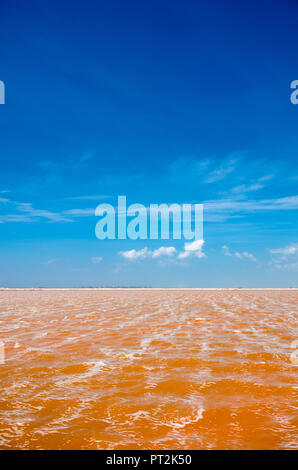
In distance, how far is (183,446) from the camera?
12.8 feet

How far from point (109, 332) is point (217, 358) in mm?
5170

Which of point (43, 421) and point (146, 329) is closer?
point (43, 421)

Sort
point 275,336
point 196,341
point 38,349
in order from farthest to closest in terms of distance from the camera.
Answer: point 275,336, point 196,341, point 38,349

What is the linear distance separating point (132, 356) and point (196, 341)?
269cm

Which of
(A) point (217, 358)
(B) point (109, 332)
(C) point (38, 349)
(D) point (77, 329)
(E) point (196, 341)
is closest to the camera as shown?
(A) point (217, 358)

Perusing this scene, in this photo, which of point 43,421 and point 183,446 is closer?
point 183,446

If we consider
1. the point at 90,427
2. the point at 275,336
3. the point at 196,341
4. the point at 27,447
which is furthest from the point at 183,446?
the point at 275,336

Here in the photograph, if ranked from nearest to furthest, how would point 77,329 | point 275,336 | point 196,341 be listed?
point 196,341, point 275,336, point 77,329

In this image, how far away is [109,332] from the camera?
1182 centimetres

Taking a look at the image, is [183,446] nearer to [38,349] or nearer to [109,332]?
[38,349]

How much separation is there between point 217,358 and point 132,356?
229 centimetres

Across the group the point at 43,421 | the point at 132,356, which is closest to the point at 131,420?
the point at 43,421
